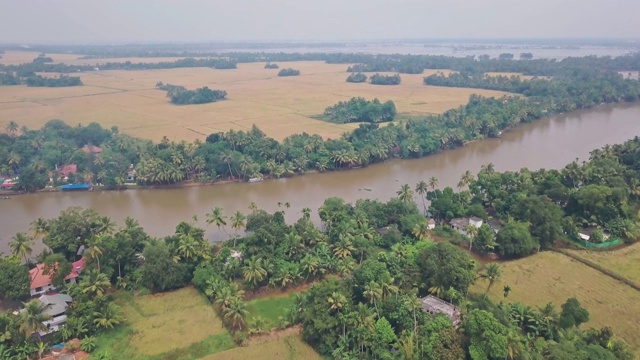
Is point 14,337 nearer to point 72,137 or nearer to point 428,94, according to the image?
point 72,137

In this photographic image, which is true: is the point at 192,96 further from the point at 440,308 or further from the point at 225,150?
the point at 440,308

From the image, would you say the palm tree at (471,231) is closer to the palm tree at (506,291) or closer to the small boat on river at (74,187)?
the palm tree at (506,291)

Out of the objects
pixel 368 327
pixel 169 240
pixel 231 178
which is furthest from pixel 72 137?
pixel 368 327

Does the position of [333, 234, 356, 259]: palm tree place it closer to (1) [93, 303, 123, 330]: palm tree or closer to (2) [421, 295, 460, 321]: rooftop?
(2) [421, 295, 460, 321]: rooftop

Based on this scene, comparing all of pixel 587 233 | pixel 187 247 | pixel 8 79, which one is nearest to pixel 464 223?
pixel 587 233

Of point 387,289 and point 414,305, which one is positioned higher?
point 414,305

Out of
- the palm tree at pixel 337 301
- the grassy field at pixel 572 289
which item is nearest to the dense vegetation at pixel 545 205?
the grassy field at pixel 572 289
